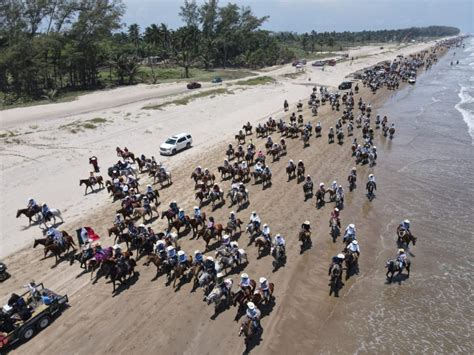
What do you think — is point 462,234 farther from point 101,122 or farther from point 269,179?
point 101,122

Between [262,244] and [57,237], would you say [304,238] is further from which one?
[57,237]

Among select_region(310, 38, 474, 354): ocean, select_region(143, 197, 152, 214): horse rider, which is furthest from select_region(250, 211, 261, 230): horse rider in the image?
select_region(143, 197, 152, 214): horse rider

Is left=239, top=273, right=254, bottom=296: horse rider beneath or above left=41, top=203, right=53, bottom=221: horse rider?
beneath

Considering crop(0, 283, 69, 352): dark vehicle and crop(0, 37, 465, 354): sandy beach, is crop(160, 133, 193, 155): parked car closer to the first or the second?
crop(0, 37, 465, 354): sandy beach

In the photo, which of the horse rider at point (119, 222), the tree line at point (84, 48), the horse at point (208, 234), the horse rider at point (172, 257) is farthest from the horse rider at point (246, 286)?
the tree line at point (84, 48)

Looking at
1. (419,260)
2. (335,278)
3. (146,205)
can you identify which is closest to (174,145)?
(146,205)

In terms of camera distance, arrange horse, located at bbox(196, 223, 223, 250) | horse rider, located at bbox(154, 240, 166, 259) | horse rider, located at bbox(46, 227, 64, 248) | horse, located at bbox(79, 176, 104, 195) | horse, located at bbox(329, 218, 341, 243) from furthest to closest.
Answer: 1. horse, located at bbox(79, 176, 104, 195)
2. horse, located at bbox(329, 218, 341, 243)
3. horse, located at bbox(196, 223, 223, 250)
4. horse rider, located at bbox(46, 227, 64, 248)
5. horse rider, located at bbox(154, 240, 166, 259)

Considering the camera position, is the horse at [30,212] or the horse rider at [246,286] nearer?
the horse rider at [246,286]

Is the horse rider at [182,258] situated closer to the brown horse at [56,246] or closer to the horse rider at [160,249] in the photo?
the horse rider at [160,249]
